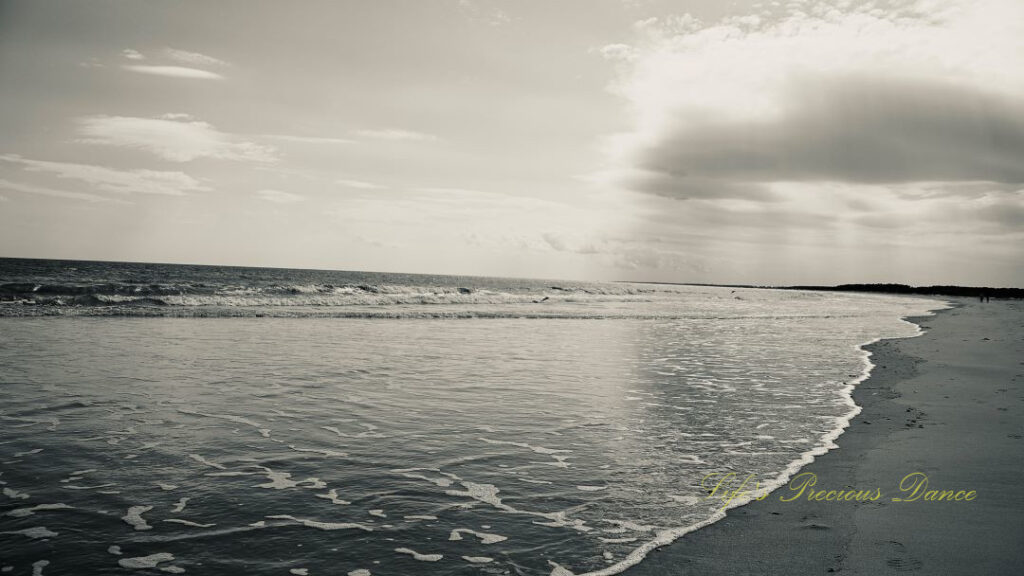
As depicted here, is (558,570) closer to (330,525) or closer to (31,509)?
(330,525)

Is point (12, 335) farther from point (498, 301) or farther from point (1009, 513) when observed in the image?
point (498, 301)

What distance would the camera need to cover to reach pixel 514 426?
7594 millimetres

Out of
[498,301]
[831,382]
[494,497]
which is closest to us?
[494,497]

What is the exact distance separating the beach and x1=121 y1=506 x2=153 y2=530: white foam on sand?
3.70m

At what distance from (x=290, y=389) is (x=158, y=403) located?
198 cm

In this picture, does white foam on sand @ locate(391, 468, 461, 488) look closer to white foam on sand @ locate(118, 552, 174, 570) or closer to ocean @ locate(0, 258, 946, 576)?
ocean @ locate(0, 258, 946, 576)

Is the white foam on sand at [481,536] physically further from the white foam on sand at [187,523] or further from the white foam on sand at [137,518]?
the white foam on sand at [137,518]

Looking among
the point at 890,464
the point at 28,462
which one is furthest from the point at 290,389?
the point at 890,464

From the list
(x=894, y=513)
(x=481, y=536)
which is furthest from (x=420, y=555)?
(x=894, y=513)

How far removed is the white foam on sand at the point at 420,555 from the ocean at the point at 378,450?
0.02 m

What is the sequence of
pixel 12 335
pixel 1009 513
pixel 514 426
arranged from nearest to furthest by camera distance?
pixel 1009 513 < pixel 514 426 < pixel 12 335

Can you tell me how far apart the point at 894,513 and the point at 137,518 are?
6.16m

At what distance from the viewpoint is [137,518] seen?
4.49m

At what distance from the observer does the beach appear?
154 inches
